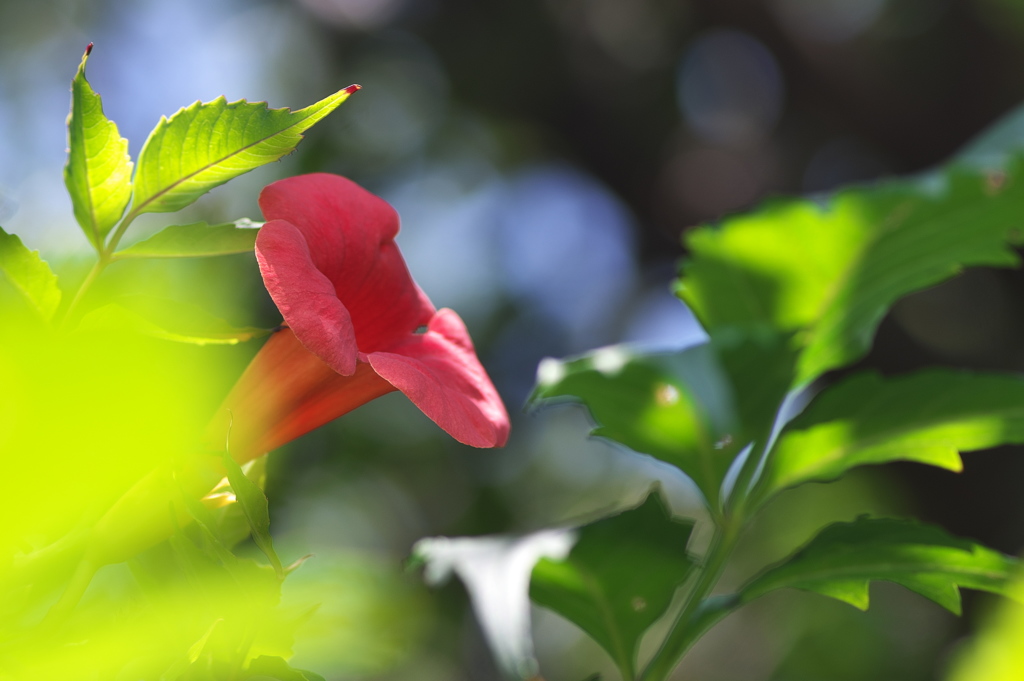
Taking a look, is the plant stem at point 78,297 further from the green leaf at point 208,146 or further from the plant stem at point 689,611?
the plant stem at point 689,611

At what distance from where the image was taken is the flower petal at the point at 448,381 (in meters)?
0.59

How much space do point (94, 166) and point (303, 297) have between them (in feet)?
0.57

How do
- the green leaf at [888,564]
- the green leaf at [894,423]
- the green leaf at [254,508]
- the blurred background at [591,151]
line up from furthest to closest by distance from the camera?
the blurred background at [591,151] < the green leaf at [894,423] < the green leaf at [888,564] < the green leaf at [254,508]

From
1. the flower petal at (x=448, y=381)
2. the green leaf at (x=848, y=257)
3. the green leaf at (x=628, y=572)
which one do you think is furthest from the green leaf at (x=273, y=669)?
the green leaf at (x=848, y=257)

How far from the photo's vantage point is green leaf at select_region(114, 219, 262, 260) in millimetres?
583

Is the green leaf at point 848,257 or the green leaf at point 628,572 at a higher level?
the green leaf at point 848,257

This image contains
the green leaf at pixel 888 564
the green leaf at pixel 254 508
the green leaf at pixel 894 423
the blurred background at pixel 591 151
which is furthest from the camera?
the blurred background at pixel 591 151

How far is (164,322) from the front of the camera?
58 cm

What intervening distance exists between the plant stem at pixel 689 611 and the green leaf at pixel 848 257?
230 mm

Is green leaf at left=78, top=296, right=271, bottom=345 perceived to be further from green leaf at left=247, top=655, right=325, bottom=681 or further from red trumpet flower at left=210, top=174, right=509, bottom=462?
green leaf at left=247, top=655, right=325, bottom=681

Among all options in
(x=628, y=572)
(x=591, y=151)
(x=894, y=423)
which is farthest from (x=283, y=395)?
(x=591, y=151)

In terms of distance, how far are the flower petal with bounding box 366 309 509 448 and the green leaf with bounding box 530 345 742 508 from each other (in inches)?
5.9

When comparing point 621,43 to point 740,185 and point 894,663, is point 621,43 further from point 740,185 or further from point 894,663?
point 894,663

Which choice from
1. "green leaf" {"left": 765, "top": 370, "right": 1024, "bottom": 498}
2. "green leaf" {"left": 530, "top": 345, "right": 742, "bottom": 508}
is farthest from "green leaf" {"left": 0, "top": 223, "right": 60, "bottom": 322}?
"green leaf" {"left": 765, "top": 370, "right": 1024, "bottom": 498}
